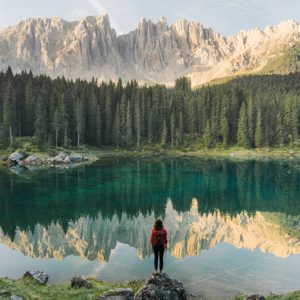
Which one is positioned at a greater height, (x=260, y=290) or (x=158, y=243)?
(x=158, y=243)

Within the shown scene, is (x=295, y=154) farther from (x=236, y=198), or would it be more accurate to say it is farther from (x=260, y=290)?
(x=260, y=290)

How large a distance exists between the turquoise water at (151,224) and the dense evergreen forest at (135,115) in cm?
4522

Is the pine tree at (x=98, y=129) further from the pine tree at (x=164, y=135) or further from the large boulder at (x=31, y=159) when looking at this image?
the large boulder at (x=31, y=159)

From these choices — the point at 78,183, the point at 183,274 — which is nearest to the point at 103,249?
the point at 183,274

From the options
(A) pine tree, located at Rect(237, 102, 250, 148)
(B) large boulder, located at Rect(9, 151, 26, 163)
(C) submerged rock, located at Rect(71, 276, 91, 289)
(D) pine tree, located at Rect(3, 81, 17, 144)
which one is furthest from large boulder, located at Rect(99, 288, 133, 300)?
(A) pine tree, located at Rect(237, 102, 250, 148)

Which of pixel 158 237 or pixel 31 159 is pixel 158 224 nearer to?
pixel 158 237

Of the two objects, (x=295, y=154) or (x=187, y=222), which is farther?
(x=295, y=154)

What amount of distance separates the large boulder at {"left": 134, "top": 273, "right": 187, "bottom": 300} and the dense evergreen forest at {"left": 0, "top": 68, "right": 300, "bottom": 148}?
10465cm

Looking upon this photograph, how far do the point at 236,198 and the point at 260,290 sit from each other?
37.5m

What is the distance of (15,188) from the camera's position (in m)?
66.0

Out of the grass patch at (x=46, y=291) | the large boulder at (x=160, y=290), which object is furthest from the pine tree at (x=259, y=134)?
the large boulder at (x=160, y=290)

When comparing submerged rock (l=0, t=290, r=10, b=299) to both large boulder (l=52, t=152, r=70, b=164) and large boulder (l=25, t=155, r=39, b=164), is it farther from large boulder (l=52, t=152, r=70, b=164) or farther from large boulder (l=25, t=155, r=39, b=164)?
large boulder (l=52, t=152, r=70, b=164)

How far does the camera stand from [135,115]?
15288 cm

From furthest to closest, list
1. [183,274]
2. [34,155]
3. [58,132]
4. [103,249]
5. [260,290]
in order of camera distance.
→ 1. [58,132]
2. [34,155]
3. [103,249]
4. [183,274]
5. [260,290]
